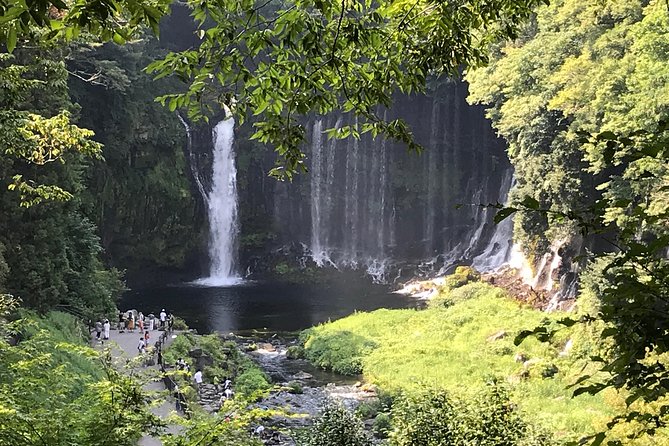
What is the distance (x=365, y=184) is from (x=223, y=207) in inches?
401

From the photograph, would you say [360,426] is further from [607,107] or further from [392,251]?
[392,251]

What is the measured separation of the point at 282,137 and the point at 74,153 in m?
17.4

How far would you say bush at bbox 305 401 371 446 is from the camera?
845cm

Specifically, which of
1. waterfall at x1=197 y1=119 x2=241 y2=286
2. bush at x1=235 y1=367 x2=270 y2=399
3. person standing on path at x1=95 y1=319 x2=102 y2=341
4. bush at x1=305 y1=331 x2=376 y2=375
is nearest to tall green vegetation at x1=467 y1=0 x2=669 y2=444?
bush at x1=305 y1=331 x2=376 y2=375

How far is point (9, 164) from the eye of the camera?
15258mm

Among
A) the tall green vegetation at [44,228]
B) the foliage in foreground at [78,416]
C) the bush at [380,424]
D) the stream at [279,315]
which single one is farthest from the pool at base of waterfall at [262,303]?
the foliage in foreground at [78,416]

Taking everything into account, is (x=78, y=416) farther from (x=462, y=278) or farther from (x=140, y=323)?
(x=462, y=278)

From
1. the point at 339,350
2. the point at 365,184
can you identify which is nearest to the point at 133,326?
the point at 339,350

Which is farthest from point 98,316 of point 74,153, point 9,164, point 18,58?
point 18,58

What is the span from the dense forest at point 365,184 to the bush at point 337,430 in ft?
0.13

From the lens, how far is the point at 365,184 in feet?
134

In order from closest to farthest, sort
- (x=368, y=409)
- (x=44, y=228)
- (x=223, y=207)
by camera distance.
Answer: (x=368, y=409) → (x=44, y=228) → (x=223, y=207)

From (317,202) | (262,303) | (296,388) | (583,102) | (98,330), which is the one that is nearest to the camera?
(296,388)

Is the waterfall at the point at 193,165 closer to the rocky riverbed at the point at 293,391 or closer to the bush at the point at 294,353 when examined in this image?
the rocky riverbed at the point at 293,391
